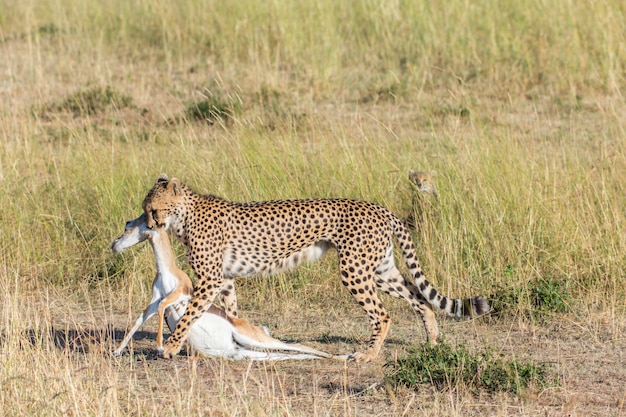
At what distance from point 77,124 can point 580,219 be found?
16.8 feet

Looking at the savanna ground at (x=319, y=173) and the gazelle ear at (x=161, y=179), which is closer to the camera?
the savanna ground at (x=319, y=173)

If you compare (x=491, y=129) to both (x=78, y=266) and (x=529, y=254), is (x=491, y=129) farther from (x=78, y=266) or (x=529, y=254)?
(x=78, y=266)

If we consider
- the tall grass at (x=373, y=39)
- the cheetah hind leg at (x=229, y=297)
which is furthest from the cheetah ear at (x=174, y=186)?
the tall grass at (x=373, y=39)

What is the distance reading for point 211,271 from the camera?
593cm

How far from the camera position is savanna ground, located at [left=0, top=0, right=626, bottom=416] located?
5.34 m

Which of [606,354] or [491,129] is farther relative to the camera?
[491,129]

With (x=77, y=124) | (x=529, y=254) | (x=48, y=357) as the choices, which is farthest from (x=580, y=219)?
(x=77, y=124)

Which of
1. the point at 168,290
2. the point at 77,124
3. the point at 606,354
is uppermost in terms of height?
the point at 77,124

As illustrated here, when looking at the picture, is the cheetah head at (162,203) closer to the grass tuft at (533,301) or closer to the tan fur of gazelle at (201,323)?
the tan fur of gazelle at (201,323)

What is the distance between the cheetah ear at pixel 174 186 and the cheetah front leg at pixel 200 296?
14.9 inches

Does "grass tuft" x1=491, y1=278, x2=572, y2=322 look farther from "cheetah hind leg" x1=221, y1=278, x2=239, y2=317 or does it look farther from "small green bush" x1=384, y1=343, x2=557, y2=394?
"cheetah hind leg" x1=221, y1=278, x2=239, y2=317

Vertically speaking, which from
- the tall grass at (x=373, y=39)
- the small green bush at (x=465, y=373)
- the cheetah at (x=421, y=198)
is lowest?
the small green bush at (x=465, y=373)

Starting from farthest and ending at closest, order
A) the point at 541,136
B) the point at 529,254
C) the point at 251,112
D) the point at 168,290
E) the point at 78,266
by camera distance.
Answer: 1. the point at 251,112
2. the point at 541,136
3. the point at 78,266
4. the point at 529,254
5. the point at 168,290

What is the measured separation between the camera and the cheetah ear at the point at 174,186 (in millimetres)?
5973
